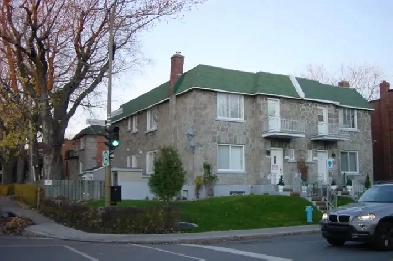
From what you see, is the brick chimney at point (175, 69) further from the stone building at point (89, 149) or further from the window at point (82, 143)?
the window at point (82, 143)

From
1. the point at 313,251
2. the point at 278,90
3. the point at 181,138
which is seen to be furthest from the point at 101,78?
the point at 313,251

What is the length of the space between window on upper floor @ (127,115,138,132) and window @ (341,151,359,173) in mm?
14682

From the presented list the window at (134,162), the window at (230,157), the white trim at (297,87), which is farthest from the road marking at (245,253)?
the window at (134,162)

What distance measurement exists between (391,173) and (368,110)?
659 centimetres

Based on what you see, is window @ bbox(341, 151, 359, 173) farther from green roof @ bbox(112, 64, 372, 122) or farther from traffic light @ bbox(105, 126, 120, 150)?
traffic light @ bbox(105, 126, 120, 150)

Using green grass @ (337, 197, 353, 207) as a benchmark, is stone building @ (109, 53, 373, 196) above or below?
above

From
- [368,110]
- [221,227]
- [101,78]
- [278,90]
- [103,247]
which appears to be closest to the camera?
[103,247]

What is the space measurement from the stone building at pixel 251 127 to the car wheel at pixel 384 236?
16317 mm

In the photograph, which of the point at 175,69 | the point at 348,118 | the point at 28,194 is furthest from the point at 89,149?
the point at 348,118

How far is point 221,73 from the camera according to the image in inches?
1211

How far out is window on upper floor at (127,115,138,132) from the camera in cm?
3797

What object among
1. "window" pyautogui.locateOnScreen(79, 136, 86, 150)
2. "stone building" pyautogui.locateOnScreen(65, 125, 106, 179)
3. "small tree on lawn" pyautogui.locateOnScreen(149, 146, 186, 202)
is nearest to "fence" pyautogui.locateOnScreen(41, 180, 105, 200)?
"small tree on lawn" pyautogui.locateOnScreen(149, 146, 186, 202)

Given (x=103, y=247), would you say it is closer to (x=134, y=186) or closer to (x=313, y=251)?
(x=313, y=251)

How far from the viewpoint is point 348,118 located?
119 feet
